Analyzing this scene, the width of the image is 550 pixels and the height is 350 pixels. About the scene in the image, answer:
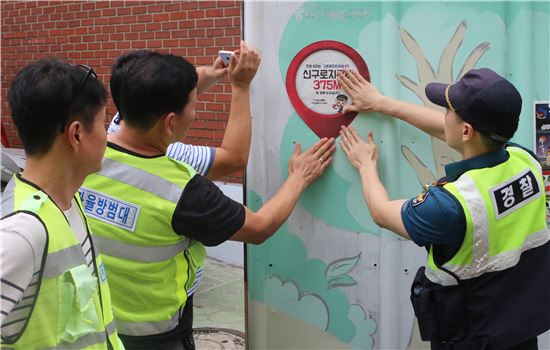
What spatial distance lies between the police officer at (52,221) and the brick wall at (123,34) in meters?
3.88

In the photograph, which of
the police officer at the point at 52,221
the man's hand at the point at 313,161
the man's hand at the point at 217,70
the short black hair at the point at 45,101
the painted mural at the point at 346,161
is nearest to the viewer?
the police officer at the point at 52,221

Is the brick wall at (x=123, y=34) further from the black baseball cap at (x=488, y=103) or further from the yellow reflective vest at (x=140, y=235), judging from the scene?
the black baseball cap at (x=488, y=103)

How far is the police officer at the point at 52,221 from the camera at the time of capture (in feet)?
4.10

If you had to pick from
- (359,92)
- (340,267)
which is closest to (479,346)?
(340,267)

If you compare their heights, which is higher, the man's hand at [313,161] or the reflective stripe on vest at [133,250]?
the man's hand at [313,161]

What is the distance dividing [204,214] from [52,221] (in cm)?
68

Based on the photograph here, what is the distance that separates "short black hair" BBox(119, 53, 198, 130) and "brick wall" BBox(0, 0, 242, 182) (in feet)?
11.2

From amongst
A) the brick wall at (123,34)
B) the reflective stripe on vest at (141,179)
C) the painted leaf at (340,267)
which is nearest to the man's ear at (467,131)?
the painted leaf at (340,267)

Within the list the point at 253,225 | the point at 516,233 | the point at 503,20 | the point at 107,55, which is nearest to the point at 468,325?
the point at 516,233

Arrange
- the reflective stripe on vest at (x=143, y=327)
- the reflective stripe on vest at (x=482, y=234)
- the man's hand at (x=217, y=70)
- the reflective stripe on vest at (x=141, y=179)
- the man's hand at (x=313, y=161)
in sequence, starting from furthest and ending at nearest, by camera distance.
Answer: the man's hand at (x=217, y=70) → the man's hand at (x=313, y=161) → the reflective stripe on vest at (x=143, y=327) → the reflective stripe on vest at (x=141, y=179) → the reflective stripe on vest at (x=482, y=234)

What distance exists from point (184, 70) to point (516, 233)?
1204 millimetres

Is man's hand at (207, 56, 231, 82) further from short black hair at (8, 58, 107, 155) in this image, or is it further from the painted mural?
short black hair at (8, 58, 107, 155)

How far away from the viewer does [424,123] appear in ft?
7.21

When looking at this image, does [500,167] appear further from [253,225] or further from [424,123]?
[253,225]
